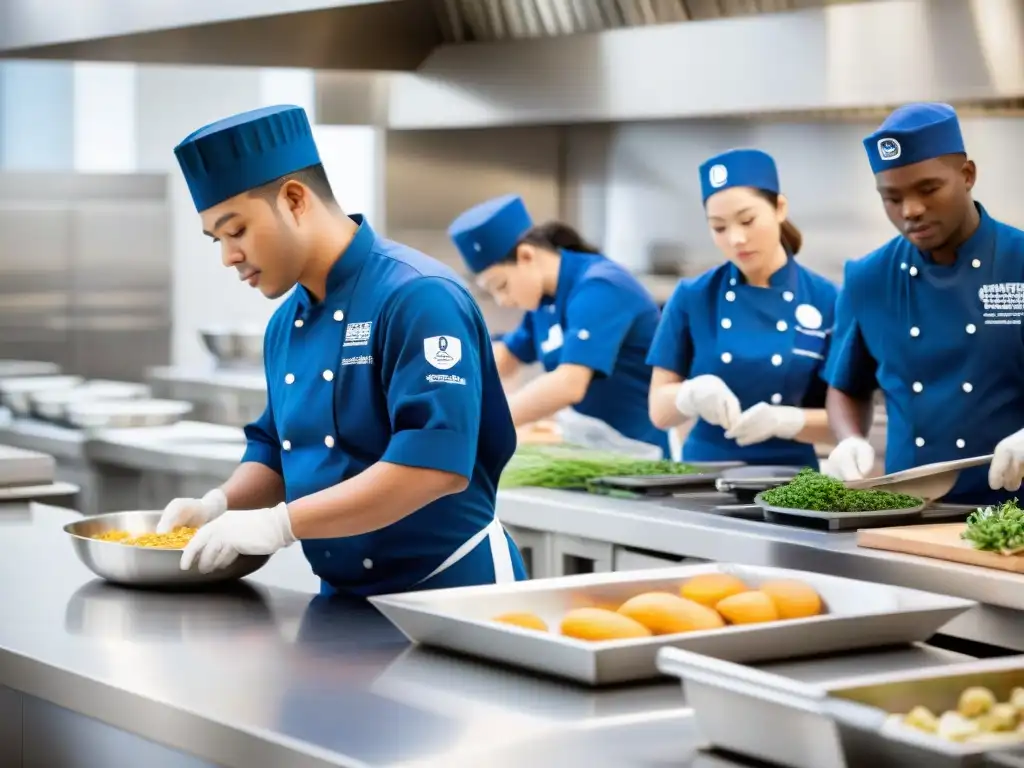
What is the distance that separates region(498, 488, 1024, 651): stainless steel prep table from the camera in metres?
2.64

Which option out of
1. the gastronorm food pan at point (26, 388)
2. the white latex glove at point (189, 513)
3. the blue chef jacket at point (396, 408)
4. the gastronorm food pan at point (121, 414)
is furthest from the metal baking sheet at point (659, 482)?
the gastronorm food pan at point (26, 388)

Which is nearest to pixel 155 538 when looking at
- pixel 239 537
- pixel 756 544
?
pixel 239 537

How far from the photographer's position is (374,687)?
189 centimetres

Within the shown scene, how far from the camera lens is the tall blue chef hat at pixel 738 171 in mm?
3814

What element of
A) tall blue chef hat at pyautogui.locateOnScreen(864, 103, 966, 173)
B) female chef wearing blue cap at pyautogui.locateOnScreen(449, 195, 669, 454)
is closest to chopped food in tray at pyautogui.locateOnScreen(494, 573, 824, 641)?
tall blue chef hat at pyautogui.locateOnScreen(864, 103, 966, 173)

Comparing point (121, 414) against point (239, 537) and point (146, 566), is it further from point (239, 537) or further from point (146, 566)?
point (239, 537)

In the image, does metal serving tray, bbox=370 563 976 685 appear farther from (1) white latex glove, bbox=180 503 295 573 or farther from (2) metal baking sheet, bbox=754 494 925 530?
(2) metal baking sheet, bbox=754 494 925 530

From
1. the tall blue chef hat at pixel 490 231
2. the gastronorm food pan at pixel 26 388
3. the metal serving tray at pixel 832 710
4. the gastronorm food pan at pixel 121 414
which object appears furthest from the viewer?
the gastronorm food pan at pixel 26 388

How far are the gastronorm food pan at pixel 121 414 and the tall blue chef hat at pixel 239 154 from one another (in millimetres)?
3373

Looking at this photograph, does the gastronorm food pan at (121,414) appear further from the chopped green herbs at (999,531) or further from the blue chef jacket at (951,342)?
the chopped green herbs at (999,531)

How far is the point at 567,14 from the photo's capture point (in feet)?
15.7

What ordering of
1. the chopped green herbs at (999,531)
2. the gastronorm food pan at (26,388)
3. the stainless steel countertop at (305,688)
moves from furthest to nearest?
the gastronorm food pan at (26,388) < the chopped green herbs at (999,531) < the stainless steel countertop at (305,688)

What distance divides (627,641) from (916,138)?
1593 mm

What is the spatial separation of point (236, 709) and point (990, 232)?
80.1 inches
